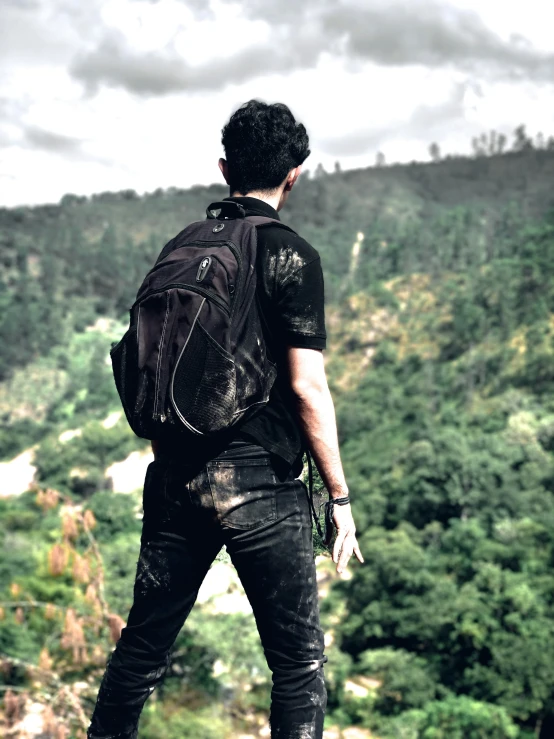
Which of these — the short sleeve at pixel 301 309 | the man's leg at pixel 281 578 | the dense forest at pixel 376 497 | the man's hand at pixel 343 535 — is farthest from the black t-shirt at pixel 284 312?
the dense forest at pixel 376 497

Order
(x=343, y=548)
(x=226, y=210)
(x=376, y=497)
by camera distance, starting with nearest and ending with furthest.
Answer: (x=343, y=548) → (x=226, y=210) → (x=376, y=497)

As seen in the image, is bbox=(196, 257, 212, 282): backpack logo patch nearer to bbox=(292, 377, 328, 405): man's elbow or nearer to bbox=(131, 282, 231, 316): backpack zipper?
bbox=(131, 282, 231, 316): backpack zipper

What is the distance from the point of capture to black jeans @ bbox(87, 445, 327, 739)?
8.12ft

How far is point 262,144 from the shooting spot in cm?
260

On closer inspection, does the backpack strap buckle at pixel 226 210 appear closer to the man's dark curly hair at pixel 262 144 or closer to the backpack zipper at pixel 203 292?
the man's dark curly hair at pixel 262 144

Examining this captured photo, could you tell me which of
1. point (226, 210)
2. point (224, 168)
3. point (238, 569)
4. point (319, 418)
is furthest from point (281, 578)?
point (224, 168)

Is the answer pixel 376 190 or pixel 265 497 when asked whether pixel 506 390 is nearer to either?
pixel 265 497

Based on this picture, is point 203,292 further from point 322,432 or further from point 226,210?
point 322,432

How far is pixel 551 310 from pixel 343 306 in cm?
2542

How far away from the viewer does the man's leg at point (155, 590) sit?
2.59 metres

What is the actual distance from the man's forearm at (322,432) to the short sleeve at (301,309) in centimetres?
17

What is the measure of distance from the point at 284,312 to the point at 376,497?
123ft

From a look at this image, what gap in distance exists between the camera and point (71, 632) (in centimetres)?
600

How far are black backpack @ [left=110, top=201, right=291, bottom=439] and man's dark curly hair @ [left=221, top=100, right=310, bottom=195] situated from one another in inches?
7.6
